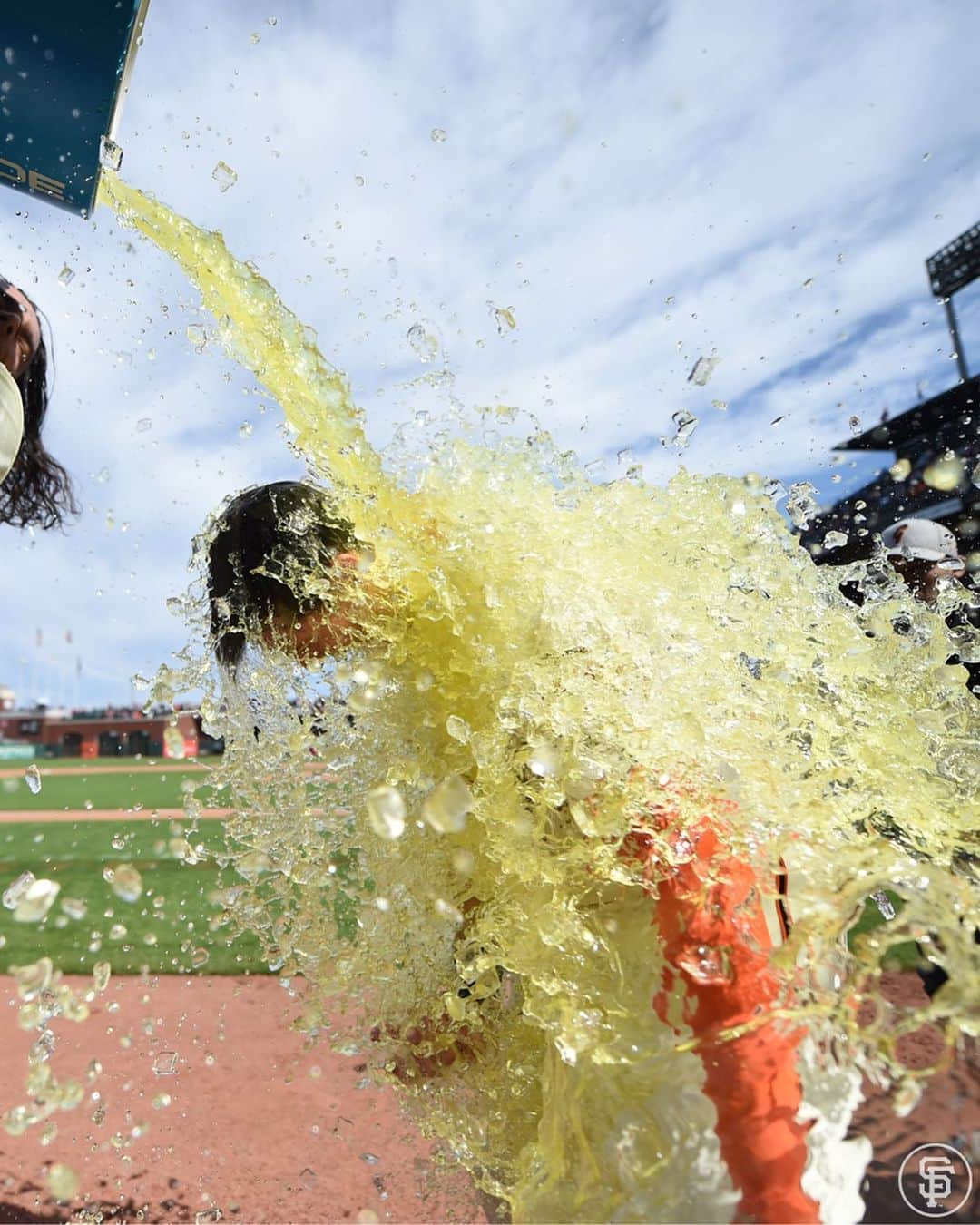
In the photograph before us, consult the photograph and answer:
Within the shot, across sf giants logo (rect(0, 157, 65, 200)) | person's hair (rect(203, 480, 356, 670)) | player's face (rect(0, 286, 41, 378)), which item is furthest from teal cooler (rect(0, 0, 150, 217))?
person's hair (rect(203, 480, 356, 670))

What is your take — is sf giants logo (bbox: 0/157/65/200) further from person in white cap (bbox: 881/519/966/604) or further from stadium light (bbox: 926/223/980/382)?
stadium light (bbox: 926/223/980/382)

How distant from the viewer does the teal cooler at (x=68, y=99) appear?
2232 millimetres

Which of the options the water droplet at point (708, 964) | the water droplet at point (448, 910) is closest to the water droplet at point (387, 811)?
the water droplet at point (448, 910)

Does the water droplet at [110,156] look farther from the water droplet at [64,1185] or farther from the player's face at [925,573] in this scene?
the water droplet at [64,1185]

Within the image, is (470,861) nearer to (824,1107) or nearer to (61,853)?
(824,1107)

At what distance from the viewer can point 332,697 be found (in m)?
1.73

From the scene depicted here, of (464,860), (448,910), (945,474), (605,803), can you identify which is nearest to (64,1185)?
(448,910)

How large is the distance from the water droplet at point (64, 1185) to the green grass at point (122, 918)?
0.89 meters

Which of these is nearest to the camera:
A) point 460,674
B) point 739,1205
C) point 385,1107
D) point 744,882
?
point 739,1205

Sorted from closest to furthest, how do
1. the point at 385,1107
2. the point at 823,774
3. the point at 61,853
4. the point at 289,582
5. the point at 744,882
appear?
1. the point at 744,882
2. the point at 823,774
3. the point at 289,582
4. the point at 385,1107
5. the point at 61,853

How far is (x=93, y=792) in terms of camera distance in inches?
988

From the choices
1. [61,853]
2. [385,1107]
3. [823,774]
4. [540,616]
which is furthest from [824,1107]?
[61,853]

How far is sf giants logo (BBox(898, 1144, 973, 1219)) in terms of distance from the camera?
1169mm

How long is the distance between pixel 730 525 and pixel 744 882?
0.70 meters
